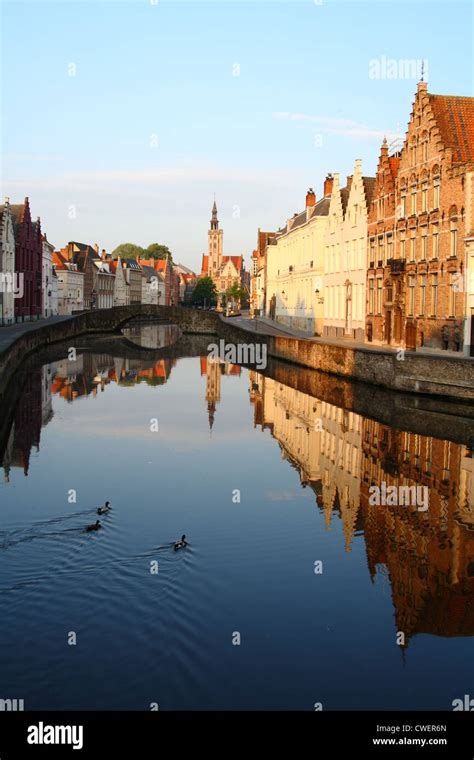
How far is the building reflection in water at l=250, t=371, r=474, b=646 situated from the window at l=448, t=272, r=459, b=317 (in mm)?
8876

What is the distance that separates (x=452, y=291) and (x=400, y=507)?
21.9m

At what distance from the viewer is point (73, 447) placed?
23.3 metres

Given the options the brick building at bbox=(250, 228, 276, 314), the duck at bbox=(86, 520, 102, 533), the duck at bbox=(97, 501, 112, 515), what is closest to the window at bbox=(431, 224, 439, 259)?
the duck at bbox=(97, 501, 112, 515)

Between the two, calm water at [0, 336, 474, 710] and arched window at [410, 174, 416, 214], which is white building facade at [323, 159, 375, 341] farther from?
calm water at [0, 336, 474, 710]

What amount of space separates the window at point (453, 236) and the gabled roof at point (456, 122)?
3.02 metres

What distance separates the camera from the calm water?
9102 millimetres

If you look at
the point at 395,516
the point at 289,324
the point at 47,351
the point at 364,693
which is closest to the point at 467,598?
the point at 364,693

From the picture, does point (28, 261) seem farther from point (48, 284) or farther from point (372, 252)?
point (372, 252)

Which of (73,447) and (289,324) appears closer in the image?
(73,447)

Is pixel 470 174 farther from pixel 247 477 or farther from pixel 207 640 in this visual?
pixel 207 640

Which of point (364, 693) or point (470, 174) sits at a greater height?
point (470, 174)

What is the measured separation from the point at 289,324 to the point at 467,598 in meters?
65.3

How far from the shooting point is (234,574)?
12.5 meters

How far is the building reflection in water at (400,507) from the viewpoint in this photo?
11758 mm
